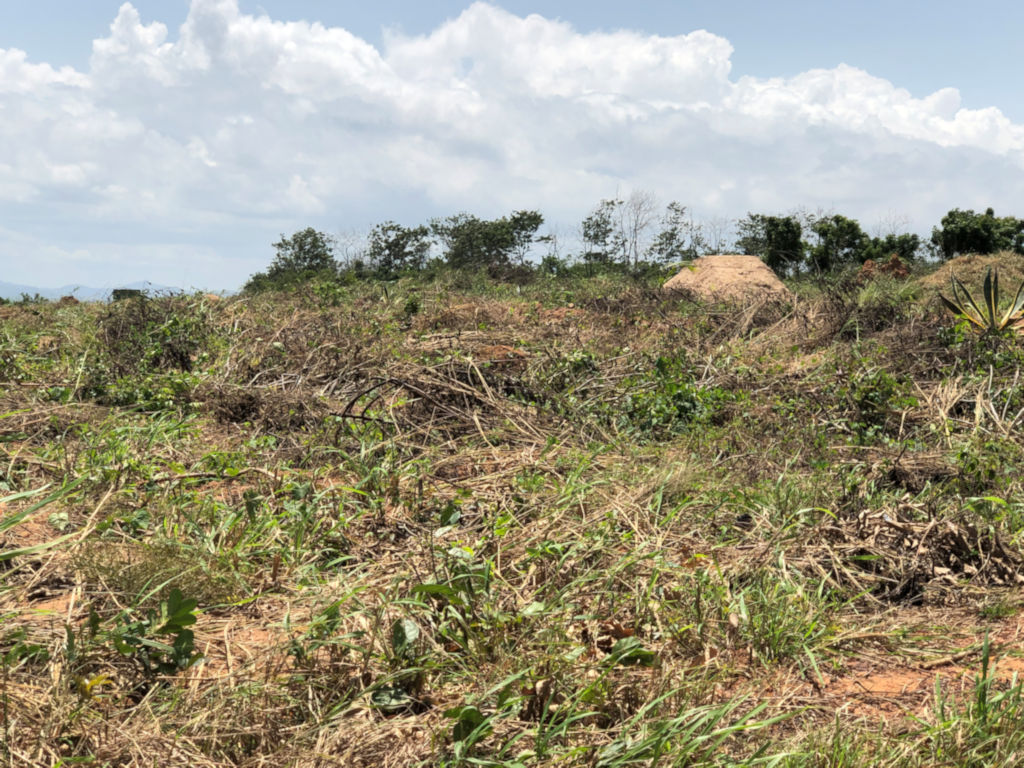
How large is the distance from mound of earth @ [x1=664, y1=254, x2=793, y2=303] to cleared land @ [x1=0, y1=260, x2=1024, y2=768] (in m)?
3.64

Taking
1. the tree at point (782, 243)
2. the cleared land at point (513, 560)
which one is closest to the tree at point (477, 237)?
Result: the tree at point (782, 243)

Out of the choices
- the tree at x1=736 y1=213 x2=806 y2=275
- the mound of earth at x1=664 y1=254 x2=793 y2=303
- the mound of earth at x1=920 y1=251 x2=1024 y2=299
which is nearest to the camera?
the mound of earth at x1=664 y1=254 x2=793 y2=303

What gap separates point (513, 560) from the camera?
285 cm

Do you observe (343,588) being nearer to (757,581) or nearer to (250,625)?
(250,625)

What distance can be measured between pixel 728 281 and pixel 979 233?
1369 centimetres

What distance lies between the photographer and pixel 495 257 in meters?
21.0

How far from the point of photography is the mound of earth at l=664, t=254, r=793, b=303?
32.2 ft

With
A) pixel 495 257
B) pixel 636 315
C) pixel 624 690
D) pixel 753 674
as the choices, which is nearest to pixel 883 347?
pixel 636 315

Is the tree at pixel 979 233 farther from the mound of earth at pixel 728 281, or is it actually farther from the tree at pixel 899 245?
the mound of earth at pixel 728 281

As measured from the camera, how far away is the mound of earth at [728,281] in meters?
9.81

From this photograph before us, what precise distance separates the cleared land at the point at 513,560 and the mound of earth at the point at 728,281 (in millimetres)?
3641

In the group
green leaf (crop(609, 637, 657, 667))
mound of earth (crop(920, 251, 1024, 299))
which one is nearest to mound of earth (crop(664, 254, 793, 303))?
mound of earth (crop(920, 251, 1024, 299))

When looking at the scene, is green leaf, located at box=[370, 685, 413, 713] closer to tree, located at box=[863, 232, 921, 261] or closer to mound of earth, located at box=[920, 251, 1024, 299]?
mound of earth, located at box=[920, 251, 1024, 299]

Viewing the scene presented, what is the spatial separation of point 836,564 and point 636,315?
6.20 meters
